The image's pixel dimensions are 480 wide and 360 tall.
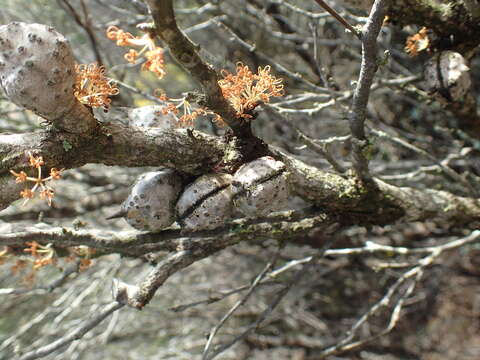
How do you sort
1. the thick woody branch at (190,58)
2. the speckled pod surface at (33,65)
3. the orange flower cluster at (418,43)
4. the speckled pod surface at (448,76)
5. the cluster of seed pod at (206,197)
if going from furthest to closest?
the orange flower cluster at (418,43) → the speckled pod surface at (448,76) → the cluster of seed pod at (206,197) → the speckled pod surface at (33,65) → the thick woody branch at (190,58)

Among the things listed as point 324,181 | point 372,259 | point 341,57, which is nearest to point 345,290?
point 372,259

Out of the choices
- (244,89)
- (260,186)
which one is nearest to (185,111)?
(244,89)

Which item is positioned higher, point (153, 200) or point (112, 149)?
point (112, 149)

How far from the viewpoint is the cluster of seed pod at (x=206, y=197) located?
1.31 meters

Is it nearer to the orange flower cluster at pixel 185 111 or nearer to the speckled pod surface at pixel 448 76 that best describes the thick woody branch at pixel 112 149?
the orange flower cluster at pixel 185 111

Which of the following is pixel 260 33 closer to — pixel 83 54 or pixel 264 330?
pixel 83 54

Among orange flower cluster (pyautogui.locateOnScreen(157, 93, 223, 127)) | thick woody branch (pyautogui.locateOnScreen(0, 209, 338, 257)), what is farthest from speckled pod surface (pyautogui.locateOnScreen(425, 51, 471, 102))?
orange flower cluster (pyautogui.locateOnScreen(157, 93, 223, 127))

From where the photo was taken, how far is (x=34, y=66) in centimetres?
109

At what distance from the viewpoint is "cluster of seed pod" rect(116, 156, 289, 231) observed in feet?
4.31

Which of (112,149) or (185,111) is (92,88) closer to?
(112,149)

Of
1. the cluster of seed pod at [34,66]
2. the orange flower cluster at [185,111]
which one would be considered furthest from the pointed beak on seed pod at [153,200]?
the cluster of seed pod at [34,66]

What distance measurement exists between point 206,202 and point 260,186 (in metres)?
0.20

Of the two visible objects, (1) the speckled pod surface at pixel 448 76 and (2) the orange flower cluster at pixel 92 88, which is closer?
(2) the orange flower cluster at pixel 92 88

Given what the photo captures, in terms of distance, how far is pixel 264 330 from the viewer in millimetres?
4137
